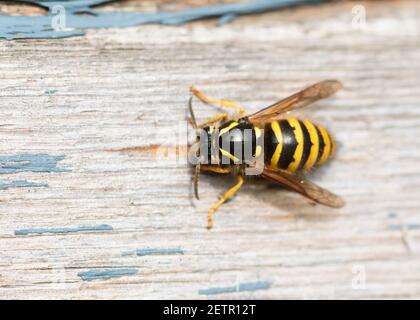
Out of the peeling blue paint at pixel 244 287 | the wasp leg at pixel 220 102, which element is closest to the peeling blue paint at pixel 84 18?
the wasp leg at pixel 220 102

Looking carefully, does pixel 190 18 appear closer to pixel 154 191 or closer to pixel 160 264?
pixel 154 191

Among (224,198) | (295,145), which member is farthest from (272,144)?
(224,198)

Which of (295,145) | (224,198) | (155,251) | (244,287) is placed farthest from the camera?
(295,145)

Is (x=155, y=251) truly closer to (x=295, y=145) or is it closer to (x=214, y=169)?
(x=214, y=169)

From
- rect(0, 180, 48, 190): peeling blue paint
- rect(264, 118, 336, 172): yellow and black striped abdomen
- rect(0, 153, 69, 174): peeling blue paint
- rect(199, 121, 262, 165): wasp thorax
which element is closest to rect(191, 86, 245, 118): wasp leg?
rect(199, 121, 262, 165): wasp thorax

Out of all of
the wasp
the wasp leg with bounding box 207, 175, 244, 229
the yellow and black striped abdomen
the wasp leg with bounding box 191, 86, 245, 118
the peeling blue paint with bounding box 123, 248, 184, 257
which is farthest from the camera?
the yellow and black striped abdomen

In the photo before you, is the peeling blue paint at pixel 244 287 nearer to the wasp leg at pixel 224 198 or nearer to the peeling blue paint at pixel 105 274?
the wasp leg at pixel 224 198

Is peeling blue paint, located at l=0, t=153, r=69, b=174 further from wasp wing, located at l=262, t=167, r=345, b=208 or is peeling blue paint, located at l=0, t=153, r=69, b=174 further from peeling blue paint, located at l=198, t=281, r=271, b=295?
wasp wing, located at l=262, t=167, r=345, b=208
